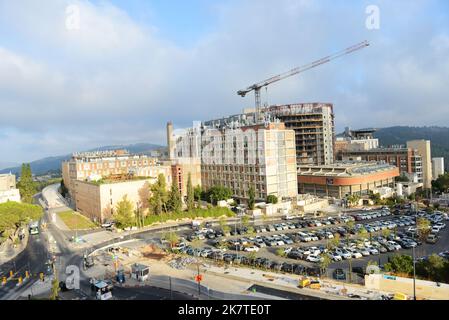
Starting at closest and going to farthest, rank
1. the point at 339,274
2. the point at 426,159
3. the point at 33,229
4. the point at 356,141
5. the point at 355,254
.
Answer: the point at 339,274 < the point at 355,254 < the point at 33,229 < the point at 426,159 < the point at 356,141

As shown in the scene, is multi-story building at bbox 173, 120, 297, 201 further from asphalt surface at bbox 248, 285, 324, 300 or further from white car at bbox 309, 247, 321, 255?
asphalt surface at bbox 248, 285, 324, 300

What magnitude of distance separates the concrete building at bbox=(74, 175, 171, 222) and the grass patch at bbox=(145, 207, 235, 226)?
1846 mm

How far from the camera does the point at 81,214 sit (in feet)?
104

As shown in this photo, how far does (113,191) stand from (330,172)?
69.2 ft

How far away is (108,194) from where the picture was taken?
90.2ft

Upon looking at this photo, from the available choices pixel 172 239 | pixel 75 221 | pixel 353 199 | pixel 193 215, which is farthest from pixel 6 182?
pixel 353 199

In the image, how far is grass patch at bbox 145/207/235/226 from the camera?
2775cm

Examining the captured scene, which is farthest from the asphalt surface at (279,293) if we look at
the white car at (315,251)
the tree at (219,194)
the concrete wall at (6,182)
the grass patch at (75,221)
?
the concrete wall at (6,182)

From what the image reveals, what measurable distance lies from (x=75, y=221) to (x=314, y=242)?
18.1m

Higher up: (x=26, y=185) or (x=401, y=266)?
(x=26, y=185)

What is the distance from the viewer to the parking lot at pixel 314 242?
17828 mm

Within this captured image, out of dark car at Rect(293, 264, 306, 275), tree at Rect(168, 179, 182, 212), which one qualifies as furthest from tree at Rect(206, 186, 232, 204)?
dark car at Rect(293, 264, 306, 275)

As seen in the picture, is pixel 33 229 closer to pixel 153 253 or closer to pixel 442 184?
pixel 153 253

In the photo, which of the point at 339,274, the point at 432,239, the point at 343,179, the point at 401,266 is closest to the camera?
the point at 401,266
